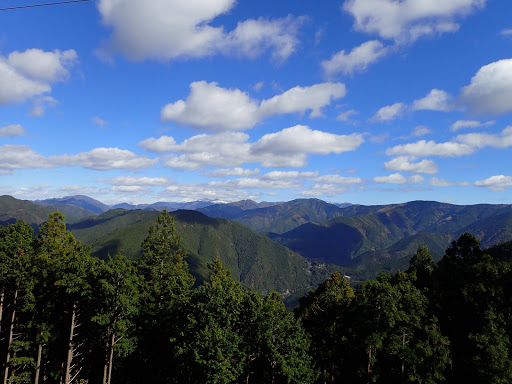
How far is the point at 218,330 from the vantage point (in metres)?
30.9

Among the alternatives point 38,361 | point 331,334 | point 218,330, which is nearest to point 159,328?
point 218,330

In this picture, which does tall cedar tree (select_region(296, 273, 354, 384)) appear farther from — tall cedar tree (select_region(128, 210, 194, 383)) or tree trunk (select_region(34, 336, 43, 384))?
tree trunk (select_region(34, 336, 43, 384))

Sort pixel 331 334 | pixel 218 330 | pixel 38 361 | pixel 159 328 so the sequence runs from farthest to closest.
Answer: pixel 331 334 → pixel 159 328 → pixel 38 361 → pixel 218 330

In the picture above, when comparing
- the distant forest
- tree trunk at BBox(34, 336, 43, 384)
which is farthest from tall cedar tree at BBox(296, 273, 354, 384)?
tree trunk at BBox(34, 336, 43, 384)

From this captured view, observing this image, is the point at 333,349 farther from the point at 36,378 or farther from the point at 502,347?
the point at 36,378

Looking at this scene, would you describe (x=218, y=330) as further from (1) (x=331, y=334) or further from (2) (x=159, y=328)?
(1) (x=331, y=334)

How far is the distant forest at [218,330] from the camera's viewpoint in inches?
1328

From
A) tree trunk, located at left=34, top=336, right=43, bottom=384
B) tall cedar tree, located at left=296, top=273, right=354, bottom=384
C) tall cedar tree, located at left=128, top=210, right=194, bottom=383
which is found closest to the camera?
tree trunk, located at left=34, top=336, right=43, bottom=384

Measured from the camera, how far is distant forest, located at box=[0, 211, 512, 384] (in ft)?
111

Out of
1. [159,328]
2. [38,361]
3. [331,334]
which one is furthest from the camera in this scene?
[331,334]

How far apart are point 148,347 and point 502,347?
42272 mm

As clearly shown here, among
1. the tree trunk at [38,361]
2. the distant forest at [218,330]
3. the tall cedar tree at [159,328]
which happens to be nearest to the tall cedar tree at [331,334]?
the distant forest at [218,330]

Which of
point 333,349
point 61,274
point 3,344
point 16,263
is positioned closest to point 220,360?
point 333,349

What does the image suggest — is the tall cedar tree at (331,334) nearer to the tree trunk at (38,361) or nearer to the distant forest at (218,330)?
the distant forest at (218,330)
